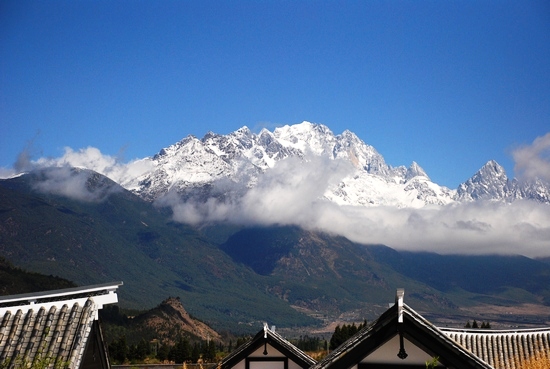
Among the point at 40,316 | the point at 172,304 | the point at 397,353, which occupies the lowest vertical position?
the point at 397,353

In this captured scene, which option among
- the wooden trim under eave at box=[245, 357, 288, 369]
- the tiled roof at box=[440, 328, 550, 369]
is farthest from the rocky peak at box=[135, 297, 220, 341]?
the wooden trim under eave at box=[245, 357, 288, 369]

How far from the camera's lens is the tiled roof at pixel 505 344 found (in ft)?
92.0

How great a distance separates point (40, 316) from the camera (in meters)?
11.4

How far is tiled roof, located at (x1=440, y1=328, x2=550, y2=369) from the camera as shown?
2805 centimetres

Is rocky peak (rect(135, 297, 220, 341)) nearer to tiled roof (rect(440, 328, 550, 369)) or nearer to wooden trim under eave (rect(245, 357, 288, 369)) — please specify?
tiled roof (rect(440, 328, 550, 369))

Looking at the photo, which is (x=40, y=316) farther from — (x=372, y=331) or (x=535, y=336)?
(x=535, y=336)

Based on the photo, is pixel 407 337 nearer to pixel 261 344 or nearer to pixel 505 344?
pixel 261 344

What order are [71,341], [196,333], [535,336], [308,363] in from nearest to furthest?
[71,341] → [308,363] → [535,336] → [196,333]

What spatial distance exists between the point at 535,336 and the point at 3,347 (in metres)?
25.5

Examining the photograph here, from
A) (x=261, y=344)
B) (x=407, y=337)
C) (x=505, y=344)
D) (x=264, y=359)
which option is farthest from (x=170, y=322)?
(x=407, y=337)

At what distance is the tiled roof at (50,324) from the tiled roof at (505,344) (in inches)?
820

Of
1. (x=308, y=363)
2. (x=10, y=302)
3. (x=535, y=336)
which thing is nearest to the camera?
(x=10, y=302)

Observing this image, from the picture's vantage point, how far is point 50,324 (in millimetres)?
11219

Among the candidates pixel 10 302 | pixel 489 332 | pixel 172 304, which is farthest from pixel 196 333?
pixel 10 302
